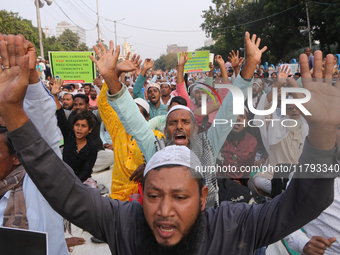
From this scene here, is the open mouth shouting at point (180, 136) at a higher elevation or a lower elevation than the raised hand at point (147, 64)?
lower

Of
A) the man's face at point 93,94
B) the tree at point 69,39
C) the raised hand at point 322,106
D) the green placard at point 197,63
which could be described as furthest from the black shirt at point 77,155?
the tree at point 69,39

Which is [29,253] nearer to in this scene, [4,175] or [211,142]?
[4,175]

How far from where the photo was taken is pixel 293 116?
1.29 metres

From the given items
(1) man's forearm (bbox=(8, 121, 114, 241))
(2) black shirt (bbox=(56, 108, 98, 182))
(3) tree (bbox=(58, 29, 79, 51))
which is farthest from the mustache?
(3) tree (bbox=(58, 29, 79, 51))

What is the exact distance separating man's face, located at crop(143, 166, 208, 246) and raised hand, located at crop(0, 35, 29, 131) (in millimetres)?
610

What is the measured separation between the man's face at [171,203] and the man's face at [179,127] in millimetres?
959

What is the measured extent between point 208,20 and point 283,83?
126ft

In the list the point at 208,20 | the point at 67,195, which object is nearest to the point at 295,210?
the point at 67,195

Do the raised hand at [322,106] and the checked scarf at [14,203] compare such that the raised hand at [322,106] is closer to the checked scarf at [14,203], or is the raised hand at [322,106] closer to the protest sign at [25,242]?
the protest sign at [25,242]

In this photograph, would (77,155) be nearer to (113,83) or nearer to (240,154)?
(113,83)

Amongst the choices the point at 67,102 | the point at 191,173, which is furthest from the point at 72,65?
the point at 191,173

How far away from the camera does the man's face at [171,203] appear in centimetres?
122

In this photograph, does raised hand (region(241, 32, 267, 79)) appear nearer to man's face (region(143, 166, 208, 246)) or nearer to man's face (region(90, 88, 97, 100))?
man's face (region(143, 166, 208, 246))

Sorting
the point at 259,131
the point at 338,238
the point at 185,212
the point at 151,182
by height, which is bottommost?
the point at 338,238
